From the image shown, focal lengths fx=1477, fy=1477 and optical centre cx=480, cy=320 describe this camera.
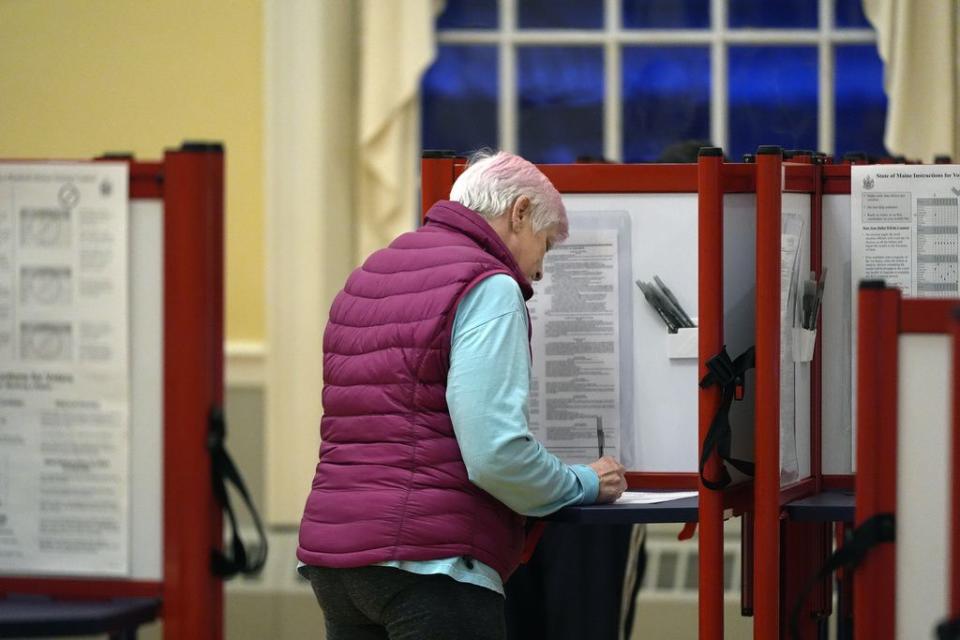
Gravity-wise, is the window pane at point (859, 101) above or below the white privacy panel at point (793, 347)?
above

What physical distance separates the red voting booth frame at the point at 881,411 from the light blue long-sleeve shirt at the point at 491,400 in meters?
0.53

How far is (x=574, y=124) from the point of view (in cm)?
518

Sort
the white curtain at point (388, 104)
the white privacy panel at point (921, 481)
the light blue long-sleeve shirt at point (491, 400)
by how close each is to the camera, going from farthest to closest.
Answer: the white curtain at point (388, 104) < the light blue long-sleeve shirt at point (491, 400) < the white privacy panel at point (921, 481)

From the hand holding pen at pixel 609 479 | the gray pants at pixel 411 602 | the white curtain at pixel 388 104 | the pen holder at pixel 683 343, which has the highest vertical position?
the white curtain at pixel 388 104

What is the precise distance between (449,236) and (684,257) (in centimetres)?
51

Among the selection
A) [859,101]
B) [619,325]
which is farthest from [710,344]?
[859,101]

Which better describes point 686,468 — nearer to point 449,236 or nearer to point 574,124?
point 449,236

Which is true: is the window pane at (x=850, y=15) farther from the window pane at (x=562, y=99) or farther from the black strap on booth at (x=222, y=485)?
the black strap on booth at (x=222, y=485)

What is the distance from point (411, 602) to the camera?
2061mm

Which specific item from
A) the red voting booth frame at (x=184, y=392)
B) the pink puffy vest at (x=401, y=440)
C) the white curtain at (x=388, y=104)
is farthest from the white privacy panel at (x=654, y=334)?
the white curtain at (x=388, y=104)

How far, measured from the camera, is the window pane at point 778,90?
5.11m

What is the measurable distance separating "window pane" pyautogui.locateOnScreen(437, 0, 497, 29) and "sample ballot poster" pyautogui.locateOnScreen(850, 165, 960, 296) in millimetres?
2900

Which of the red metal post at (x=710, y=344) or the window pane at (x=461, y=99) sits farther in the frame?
the window pane at (x=461, y=99)

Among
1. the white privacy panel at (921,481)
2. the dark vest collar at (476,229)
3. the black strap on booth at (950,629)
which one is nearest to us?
the black strap on booth at (950,629)
